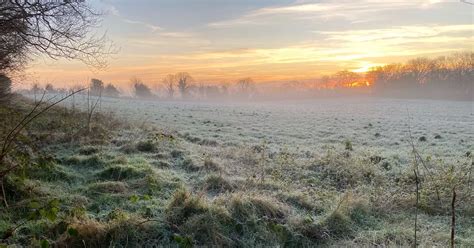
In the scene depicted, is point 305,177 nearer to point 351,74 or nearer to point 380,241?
point 380,241

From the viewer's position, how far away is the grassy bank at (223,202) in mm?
5547

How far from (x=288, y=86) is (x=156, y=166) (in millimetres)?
99668

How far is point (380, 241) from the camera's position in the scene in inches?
225

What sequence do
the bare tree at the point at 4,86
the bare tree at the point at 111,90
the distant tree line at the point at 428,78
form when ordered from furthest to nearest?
the bare tree at the point at 111,90 → the distant tree line at the point at 428,78 → the bare tree at the point at 4,86

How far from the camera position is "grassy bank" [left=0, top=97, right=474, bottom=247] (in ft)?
18.2

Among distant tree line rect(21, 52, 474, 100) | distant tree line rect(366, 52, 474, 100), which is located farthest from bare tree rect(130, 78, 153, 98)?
distant tree line rect(366, 52, 474, 100)

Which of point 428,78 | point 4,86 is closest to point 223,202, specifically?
point 4,86

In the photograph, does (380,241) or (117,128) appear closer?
(380,241)

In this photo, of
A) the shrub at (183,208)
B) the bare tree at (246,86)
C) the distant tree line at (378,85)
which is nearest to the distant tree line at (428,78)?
the distant tree line at (378,85)

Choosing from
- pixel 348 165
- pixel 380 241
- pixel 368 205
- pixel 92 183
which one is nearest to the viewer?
pixel 380 241

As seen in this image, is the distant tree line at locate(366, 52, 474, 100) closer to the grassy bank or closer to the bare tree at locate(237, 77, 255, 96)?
the bare tree at locate(237, 77, 255, 96)

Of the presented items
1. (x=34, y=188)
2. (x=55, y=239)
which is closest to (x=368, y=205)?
(x=55, y=239)

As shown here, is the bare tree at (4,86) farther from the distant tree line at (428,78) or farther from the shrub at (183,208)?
the distant tree line at (428,78)

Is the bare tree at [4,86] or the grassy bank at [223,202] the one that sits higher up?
the bare tree at [4,86]
